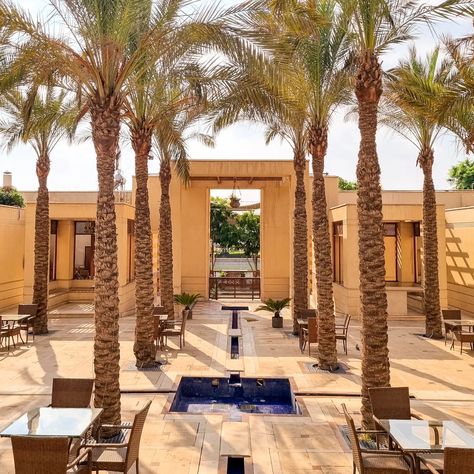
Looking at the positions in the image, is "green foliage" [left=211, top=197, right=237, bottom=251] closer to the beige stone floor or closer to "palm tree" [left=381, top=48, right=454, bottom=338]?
the beige stone floor

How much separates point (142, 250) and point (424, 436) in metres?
7.54

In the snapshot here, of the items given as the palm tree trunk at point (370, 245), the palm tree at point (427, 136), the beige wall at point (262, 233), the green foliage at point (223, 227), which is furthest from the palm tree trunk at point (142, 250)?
the green foliage at point (223, 227)

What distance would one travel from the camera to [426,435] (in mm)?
4430

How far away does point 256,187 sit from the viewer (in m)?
21.2

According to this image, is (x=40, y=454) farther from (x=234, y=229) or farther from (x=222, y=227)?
(x=234, y=229)

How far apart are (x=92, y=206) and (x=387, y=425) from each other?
15.6 meters

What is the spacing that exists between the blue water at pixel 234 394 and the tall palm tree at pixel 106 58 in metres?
2.60

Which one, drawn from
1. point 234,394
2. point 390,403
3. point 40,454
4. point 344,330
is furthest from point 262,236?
point 40,454

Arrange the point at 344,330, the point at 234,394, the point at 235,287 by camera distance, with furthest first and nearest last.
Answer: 1. the point at 235,287
2. the point at 344,330
3. the point at 234,394

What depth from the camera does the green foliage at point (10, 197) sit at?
2922 cm

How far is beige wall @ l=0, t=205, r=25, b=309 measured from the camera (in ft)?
58.2

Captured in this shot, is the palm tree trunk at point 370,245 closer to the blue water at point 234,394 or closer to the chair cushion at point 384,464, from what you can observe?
the chair cushion at point 384,464

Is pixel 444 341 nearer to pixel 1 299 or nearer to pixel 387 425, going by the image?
pixel 387 425

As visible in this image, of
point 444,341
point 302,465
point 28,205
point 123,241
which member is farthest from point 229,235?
point 302,465
